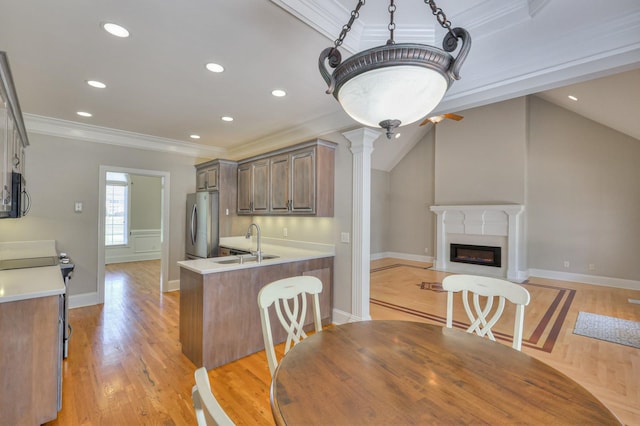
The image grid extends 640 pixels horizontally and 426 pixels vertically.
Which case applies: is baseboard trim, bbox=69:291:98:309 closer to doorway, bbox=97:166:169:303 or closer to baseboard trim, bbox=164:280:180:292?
doorway, bbox=97:166:169:303

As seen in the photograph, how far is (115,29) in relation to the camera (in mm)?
2025

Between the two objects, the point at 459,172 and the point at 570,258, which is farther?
the point at 459,172

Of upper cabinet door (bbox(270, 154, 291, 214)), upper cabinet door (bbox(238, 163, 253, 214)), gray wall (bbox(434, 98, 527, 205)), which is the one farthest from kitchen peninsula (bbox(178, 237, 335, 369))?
gray wall (bbox(434, 98, 527, 205))

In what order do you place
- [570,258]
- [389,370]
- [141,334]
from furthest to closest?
[570,258]
[141,334]
[389,370]

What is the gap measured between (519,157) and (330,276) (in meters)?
5.27

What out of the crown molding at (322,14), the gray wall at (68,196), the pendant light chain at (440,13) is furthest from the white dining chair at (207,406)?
the gray wall at (68,196)

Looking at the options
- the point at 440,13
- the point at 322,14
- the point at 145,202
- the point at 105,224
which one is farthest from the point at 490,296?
the point at 145,202

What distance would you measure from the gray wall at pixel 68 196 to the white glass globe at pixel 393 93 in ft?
15.4

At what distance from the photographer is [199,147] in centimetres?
541

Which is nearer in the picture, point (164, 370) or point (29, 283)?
point (29, 283)

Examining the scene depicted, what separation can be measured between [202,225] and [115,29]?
3294 millimetres

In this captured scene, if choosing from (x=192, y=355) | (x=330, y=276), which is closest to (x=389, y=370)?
(x=192, y=355)

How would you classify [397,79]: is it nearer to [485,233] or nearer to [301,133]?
[301,133]

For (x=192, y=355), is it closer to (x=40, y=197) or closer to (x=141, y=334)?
(x=141, y=334)
